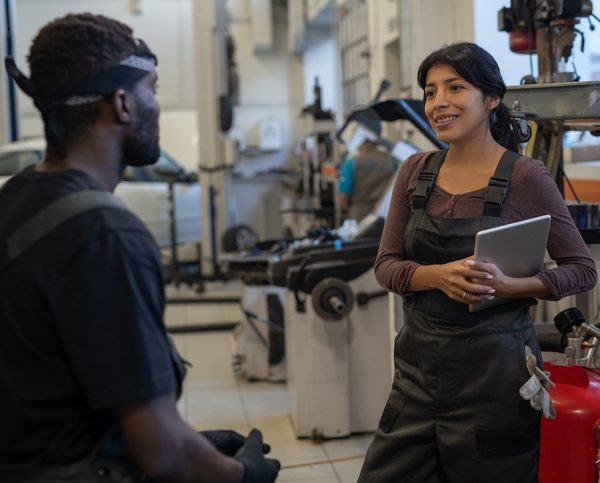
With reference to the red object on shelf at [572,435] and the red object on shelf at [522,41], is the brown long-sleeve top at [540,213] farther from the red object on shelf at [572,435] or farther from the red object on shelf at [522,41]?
the red object on shelf at [522,41]

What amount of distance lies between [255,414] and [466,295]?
103 inches

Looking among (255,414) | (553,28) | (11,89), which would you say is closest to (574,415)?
(553,28)

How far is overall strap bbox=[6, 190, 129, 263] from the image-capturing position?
129cm

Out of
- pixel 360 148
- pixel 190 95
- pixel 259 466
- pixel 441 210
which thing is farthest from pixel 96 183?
pixel 190 95

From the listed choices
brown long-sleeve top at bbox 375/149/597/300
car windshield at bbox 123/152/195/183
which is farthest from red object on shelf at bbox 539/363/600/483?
car windshield at bbox 123/152/195/183

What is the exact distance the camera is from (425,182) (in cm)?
215

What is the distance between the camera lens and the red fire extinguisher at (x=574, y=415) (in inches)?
86.0

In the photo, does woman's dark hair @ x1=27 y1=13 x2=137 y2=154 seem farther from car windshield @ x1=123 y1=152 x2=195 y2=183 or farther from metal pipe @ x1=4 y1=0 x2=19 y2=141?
metal pipe @ x1=4 y1=0 x2=19 y2=141

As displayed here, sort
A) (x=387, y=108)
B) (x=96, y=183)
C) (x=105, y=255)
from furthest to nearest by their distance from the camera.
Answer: (x=387, y=108) → (x=96, y=183) → (x=105, y=255)

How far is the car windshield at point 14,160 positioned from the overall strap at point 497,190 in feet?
19.4

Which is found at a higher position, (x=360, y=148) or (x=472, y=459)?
(x=360, y=148)

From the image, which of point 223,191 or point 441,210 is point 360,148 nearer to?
point 223,191

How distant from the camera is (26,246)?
129cm

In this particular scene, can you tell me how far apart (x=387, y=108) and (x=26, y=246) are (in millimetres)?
2230
